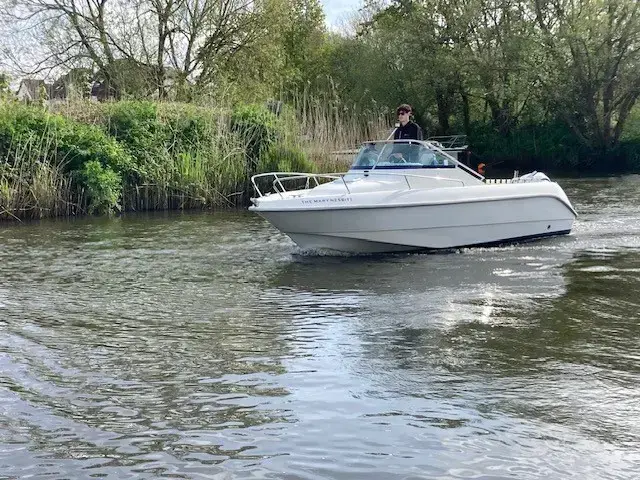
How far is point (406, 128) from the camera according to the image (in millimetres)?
11477

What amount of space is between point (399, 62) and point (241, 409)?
32.4m

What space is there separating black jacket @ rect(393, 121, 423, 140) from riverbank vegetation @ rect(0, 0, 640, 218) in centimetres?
813

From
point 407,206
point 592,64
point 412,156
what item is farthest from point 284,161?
point 592,64

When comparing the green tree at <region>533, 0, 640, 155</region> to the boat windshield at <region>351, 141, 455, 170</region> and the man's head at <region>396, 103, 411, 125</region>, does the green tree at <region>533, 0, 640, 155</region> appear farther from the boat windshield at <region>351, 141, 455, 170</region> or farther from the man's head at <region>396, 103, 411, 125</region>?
the boat windshield at <region>351, 141, 455, 170</region>

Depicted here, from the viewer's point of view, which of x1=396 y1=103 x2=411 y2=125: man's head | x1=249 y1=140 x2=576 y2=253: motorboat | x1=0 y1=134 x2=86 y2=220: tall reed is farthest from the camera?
x1=0 y1=134 x2=86 y2=220: tall reed

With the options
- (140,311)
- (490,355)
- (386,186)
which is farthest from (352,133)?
(490,355)

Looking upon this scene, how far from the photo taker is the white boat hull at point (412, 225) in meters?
10.5

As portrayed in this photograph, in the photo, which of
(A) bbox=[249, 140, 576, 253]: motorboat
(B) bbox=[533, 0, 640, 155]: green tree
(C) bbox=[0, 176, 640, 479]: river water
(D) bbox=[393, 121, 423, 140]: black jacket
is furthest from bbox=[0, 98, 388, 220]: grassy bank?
(B) bbox=[533, 0, 640, 155]: green tree

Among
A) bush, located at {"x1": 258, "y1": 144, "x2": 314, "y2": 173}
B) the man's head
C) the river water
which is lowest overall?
the river water

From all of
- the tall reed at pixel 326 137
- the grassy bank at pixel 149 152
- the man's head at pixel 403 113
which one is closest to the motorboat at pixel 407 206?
the man's head at pixel 403 113

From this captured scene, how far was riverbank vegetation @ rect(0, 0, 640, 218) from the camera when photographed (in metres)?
18.0

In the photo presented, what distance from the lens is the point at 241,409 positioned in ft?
15.5

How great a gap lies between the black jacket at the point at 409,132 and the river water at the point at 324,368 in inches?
78.3

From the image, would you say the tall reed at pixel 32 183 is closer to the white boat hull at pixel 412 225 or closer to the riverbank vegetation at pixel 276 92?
the riverbank vegetation at pixel 276 92
